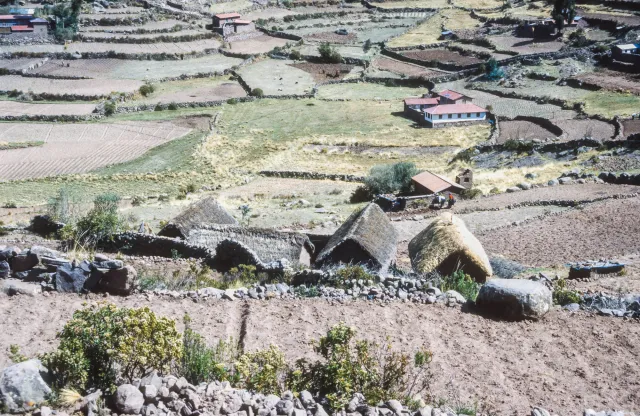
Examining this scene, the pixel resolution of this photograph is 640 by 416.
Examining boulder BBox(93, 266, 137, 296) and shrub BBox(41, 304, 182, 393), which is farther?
boulder BBox(93, 266, 137, 296)

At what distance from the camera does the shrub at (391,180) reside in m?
39.4

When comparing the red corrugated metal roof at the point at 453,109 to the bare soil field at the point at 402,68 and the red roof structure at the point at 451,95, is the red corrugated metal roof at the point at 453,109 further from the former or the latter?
the bare soil field at the point at 402,68

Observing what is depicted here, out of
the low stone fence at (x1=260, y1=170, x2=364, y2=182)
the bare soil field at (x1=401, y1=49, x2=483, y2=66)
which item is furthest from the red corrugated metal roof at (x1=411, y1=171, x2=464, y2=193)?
the bare soil field at (x1=401, y1=49, x2=483, y2=66)

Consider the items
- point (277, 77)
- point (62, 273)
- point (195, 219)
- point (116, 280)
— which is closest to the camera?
point (62, 273)

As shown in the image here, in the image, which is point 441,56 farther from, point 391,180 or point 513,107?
point 391,180

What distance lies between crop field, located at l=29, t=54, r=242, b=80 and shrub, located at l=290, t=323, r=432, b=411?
214 ft

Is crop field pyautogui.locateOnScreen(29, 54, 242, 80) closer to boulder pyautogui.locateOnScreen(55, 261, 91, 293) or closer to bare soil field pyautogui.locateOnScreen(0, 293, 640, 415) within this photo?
boulder pyautogui.locateOnScreen(55, 261, 91, 293)

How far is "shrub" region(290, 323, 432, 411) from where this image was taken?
12.4 metres

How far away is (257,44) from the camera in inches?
3551

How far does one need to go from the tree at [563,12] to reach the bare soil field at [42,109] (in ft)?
173

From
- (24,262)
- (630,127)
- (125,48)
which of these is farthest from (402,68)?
(24,262)

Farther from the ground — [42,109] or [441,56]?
[42,109]

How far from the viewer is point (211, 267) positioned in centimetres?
2339

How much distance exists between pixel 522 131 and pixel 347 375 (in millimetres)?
44743
